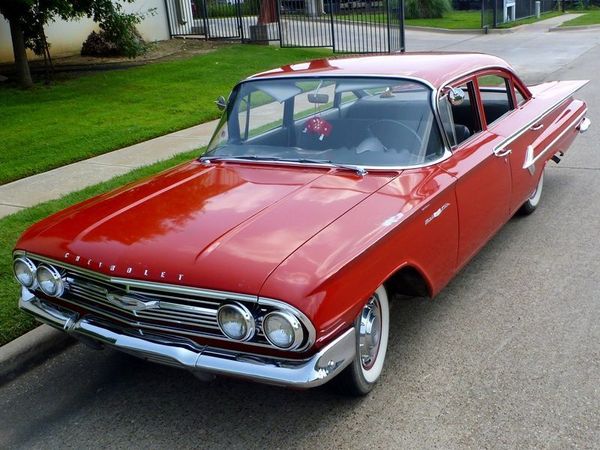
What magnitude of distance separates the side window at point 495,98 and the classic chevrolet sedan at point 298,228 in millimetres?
173

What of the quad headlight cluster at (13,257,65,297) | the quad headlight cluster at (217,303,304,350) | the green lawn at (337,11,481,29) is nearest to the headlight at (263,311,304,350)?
the quad headlight cluster at (217,303,304,350)

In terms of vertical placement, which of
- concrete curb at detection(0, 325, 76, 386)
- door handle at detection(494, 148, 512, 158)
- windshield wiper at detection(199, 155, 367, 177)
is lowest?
concrete curb at detection(0, 325, 76, 386)

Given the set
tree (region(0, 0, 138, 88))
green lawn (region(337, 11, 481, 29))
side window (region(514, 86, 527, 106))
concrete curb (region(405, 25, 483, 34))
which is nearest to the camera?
side window (region(514, 86, 527, 106))

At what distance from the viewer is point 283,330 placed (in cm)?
271

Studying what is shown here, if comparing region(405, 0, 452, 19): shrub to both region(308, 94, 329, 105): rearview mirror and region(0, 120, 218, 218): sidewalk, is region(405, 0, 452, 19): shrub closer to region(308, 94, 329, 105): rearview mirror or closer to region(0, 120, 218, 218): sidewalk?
region(0, 120, 218, 218): sidewalk

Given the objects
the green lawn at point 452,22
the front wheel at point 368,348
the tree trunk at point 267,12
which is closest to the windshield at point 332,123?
the front wheel at point 368,348

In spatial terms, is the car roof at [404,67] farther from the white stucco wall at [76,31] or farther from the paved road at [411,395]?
the white stucco wall at [76,31]

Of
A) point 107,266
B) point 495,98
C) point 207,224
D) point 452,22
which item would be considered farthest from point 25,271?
point 452,22

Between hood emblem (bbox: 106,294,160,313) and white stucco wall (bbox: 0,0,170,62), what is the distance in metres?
13.1

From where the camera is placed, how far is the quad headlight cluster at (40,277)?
3.30 metres

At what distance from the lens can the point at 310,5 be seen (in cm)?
1973

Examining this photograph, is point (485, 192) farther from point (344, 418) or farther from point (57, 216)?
point (57, 216)

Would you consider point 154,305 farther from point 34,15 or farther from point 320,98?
point 34,15

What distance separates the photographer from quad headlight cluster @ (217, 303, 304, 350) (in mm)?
2682
